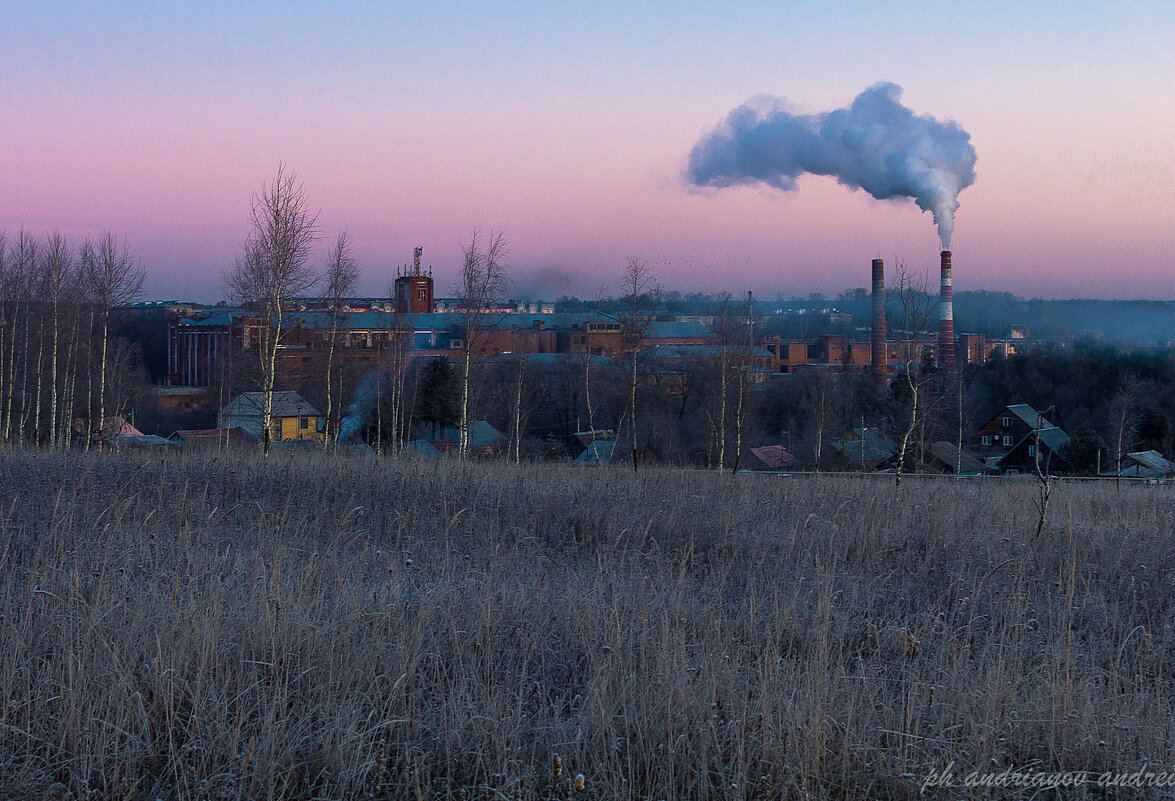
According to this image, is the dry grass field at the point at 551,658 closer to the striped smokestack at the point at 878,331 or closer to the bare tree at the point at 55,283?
the bare tree at the point at 55,283

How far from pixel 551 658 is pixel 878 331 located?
48.0 m

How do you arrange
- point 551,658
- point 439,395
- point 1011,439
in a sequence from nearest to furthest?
point 551,658 → point 439,395 → point 1011,439

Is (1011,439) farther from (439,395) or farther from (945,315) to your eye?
(439,395)

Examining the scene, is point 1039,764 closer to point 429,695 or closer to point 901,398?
point 429,695

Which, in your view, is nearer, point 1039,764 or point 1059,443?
point 1039,764

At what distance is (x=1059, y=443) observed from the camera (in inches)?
1446

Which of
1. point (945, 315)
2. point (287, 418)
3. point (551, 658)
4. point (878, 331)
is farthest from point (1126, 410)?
point (551, 658)

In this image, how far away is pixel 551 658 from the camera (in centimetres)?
399

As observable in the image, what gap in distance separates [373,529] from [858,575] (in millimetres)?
4035

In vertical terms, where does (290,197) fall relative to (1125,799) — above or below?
above

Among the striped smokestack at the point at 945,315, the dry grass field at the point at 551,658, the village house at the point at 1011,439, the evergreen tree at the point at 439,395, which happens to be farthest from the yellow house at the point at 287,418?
the striped smokestack at the point at 945,315

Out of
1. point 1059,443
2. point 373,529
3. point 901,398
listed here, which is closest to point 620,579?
point 373,529

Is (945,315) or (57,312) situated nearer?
(57,312)

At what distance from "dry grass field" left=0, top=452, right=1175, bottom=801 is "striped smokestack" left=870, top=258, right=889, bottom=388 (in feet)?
138
